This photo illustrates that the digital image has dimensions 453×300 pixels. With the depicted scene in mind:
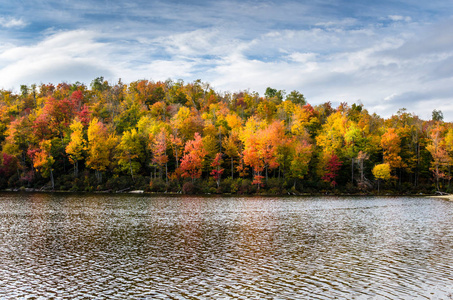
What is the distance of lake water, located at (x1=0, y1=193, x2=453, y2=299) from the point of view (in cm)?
1491

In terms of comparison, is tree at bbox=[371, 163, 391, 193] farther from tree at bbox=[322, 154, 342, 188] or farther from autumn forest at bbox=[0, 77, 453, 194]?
tree at bbox=[322, 154, 342, 188]

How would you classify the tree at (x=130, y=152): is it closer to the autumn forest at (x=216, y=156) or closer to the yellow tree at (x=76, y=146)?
the autumn forest at (x=216, y=156)

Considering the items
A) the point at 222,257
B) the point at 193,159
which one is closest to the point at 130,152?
the point at 193,159

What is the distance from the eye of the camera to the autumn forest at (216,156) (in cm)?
7544

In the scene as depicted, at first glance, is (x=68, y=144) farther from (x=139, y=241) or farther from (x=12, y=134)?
(x=139, y=241)

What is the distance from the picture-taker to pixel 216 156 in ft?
249

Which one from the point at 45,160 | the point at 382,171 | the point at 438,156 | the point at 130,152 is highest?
the point at 130,152

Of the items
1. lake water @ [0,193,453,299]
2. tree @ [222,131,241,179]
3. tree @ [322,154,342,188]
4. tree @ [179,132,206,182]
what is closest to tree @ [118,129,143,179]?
tree @ [179,132,206,182]

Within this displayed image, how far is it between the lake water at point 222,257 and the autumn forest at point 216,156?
126ft

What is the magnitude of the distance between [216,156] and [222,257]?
55679mm

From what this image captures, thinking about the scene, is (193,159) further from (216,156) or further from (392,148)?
(392,148)

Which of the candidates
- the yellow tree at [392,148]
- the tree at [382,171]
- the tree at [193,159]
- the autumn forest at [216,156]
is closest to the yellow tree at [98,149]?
the autumn forest at [216,156]

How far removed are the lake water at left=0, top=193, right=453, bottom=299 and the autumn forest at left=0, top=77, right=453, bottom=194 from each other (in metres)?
38.5

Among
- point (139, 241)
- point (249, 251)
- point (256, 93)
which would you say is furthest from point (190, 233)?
point (256, 93)
